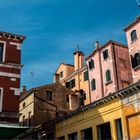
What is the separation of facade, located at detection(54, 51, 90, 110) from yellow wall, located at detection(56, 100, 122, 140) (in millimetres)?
13556

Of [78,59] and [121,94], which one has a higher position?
[78,59]

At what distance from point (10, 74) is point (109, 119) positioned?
7.89m

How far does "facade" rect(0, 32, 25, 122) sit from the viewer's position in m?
19.7

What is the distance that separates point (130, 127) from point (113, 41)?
58.3 feet

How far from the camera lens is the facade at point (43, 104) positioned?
29203 millimetres

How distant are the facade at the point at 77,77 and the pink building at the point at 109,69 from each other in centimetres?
157

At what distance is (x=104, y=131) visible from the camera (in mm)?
17000

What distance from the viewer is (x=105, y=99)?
55.5ft

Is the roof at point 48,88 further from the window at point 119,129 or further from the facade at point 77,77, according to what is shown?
the window at point 119,129

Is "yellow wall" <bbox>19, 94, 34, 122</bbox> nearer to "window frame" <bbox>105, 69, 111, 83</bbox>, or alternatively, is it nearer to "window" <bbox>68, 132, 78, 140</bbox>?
"window frame" <bbox>105, 69, 111, 83</bbox>

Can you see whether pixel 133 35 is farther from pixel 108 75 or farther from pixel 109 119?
pixel 109 119

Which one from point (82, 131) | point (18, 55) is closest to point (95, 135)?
point (82, 131)

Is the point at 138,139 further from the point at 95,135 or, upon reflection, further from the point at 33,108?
the point at 33,108

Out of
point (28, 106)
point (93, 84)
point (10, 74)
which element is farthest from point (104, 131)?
point (93, 84)
